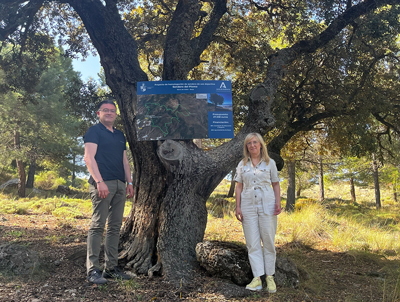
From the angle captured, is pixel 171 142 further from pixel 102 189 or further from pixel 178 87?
pixel 102 189

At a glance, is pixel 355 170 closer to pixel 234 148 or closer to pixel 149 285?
pixel 234 148

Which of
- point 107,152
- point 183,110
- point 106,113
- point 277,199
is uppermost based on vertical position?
point 183,110

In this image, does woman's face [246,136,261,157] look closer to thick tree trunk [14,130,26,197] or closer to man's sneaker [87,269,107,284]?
man's sneaker [87,269,107,284]

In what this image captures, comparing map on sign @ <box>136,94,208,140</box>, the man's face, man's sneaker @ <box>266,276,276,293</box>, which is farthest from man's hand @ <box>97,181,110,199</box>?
man's sneaker @ <box>266,276,276,293</box>

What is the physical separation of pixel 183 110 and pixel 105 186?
172 centimetres

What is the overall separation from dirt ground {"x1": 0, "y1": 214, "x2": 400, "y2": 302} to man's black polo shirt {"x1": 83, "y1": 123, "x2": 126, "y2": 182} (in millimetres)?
1323

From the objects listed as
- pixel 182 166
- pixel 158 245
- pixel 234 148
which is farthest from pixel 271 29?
pixel 158 245

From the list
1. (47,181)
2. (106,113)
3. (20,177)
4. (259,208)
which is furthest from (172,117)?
(47,181)

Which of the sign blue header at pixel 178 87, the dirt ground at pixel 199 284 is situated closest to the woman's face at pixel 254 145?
the sign blue header at pixel 178 87

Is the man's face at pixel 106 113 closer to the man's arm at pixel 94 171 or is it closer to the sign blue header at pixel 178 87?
the man's arm at pixel 94 171

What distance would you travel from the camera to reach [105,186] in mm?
3510

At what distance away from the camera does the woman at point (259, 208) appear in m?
3.61

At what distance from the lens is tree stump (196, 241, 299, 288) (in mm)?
3750

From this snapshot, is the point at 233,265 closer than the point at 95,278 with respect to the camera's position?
No
